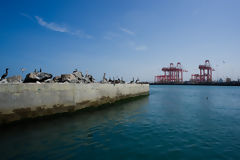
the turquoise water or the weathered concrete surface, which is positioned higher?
the weathered concrete surface

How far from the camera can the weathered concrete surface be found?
23.0ft

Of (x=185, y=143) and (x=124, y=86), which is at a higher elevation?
(x=124, y=86)

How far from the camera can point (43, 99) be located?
848 cm

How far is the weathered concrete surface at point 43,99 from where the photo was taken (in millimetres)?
7012

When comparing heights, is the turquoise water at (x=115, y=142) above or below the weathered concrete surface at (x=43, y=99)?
below

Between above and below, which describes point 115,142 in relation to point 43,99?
below

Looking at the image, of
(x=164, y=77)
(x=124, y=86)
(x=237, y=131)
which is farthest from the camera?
(x=164, y=77)

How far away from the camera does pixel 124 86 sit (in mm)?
19172

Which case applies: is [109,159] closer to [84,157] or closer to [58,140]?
[84,157]

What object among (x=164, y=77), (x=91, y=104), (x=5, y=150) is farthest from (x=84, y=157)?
(x=164, y=77)

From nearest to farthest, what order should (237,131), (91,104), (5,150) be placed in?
(5,150) → (237,131) → (91,104)

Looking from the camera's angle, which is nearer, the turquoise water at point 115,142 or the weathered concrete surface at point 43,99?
the turquoise water at point 115,142

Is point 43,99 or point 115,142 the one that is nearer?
point 115,142

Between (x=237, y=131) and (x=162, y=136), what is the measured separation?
4.49 m
